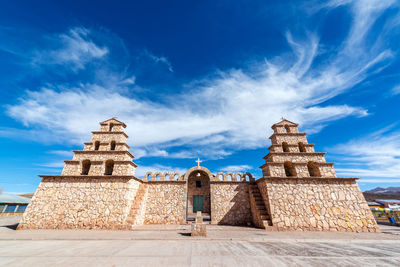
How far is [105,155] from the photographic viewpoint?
14492mm

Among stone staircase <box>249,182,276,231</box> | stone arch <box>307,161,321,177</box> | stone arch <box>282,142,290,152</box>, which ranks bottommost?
stone staircase <box>249,182,276,231</box>

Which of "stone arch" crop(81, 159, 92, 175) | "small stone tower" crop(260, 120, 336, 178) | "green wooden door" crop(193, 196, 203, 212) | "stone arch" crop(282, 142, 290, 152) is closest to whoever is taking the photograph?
"small stone tower" crop(260, 120, 336, 178)

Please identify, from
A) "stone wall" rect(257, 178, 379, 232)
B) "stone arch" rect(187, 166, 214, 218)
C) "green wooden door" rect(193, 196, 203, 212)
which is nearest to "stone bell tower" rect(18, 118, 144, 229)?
"green wooden door" rect(193, 196, 203, 212)

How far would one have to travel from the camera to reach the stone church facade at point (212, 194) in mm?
11438

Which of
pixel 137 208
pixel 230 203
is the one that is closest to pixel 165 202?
pixel 137 208

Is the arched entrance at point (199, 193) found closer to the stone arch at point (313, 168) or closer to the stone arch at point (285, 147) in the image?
the stone arch at point (285, 147)

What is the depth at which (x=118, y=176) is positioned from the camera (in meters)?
12.8

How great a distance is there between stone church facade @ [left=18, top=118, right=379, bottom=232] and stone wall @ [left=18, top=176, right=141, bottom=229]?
0.23 ft

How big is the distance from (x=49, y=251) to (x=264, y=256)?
828 cm

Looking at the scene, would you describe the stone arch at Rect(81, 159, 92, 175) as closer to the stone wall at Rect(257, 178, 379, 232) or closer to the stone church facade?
the stone church facade

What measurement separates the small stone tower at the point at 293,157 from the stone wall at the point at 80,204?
1335 centimetres

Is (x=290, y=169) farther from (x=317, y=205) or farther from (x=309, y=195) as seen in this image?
(x=317, y=205)

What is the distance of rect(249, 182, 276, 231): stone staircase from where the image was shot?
11391mm

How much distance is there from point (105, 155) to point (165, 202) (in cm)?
754
